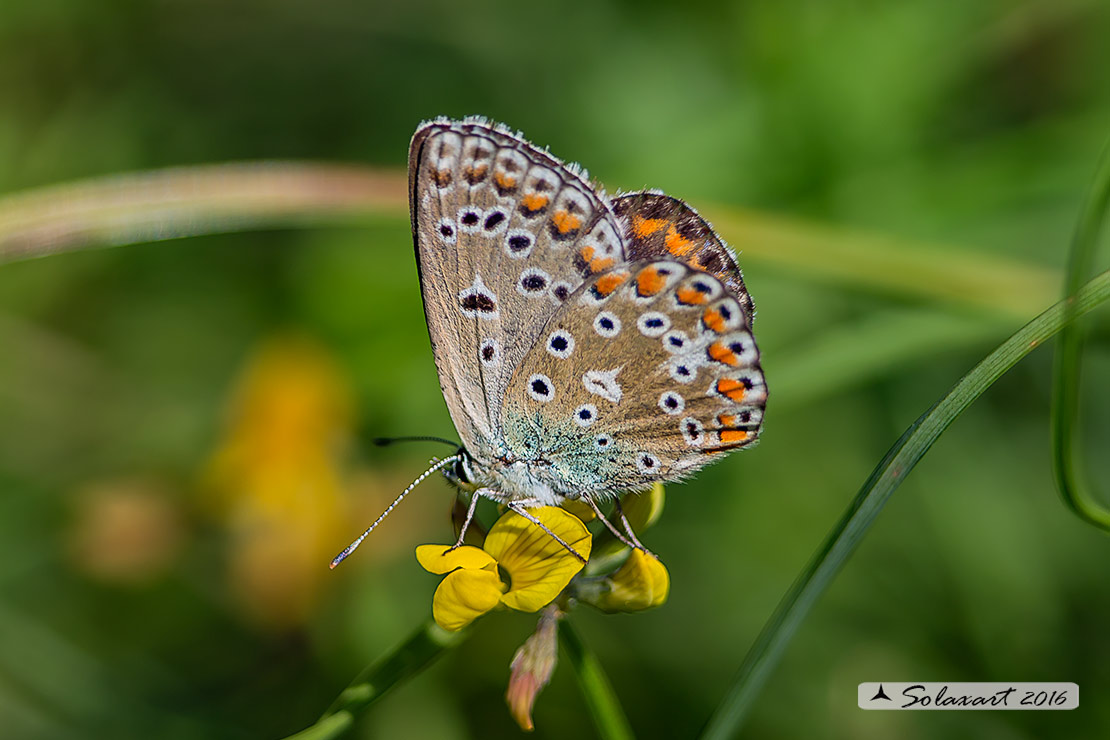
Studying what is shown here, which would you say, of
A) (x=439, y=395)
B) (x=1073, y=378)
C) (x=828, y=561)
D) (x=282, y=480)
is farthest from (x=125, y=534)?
(x=1073, y=378)

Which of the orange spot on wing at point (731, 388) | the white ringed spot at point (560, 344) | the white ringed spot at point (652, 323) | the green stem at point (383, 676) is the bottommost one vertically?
the green stem at point (383, 676)

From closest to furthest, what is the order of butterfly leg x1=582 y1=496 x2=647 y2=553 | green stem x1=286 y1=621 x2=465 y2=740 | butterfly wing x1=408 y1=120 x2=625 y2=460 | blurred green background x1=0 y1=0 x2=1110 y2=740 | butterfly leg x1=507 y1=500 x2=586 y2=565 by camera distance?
green stem x1=286 y1=621 x2=465 y2=740, butterfly leg x1=507 y1=500 x2=586 y2=565, butterfly leg x1=582 y1=496 x2=647 y2=553, butterfly wing x1=408 y1=120 x2=625 y2=460, blurred green background x1=0 y1=0 x2=1110 y2=740

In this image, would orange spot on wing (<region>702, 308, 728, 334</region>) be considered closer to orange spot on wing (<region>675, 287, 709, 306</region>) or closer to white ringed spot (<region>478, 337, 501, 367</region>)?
orange spot on wing (<region>675, 287, 709, 306</region>)

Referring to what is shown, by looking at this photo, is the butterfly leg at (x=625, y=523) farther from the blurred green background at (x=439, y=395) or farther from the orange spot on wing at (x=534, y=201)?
the blurred green background at (x=439, y=395)

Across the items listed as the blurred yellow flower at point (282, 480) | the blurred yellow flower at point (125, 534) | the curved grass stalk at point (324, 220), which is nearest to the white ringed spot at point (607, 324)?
the curved grass stalk at point (324, 220)

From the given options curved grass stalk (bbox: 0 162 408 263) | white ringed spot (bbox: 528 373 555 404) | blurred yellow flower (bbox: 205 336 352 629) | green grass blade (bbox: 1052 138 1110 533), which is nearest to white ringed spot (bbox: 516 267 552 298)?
white ringed spot (bbox: 528 373 555 404)

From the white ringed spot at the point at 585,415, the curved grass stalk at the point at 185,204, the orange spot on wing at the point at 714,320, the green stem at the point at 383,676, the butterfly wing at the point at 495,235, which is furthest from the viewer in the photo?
the curved grass stalk at the point at 185,204

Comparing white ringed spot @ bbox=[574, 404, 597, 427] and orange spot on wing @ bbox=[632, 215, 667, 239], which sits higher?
orange spot on wing @ bbox=[632, 215, 667, 239]
